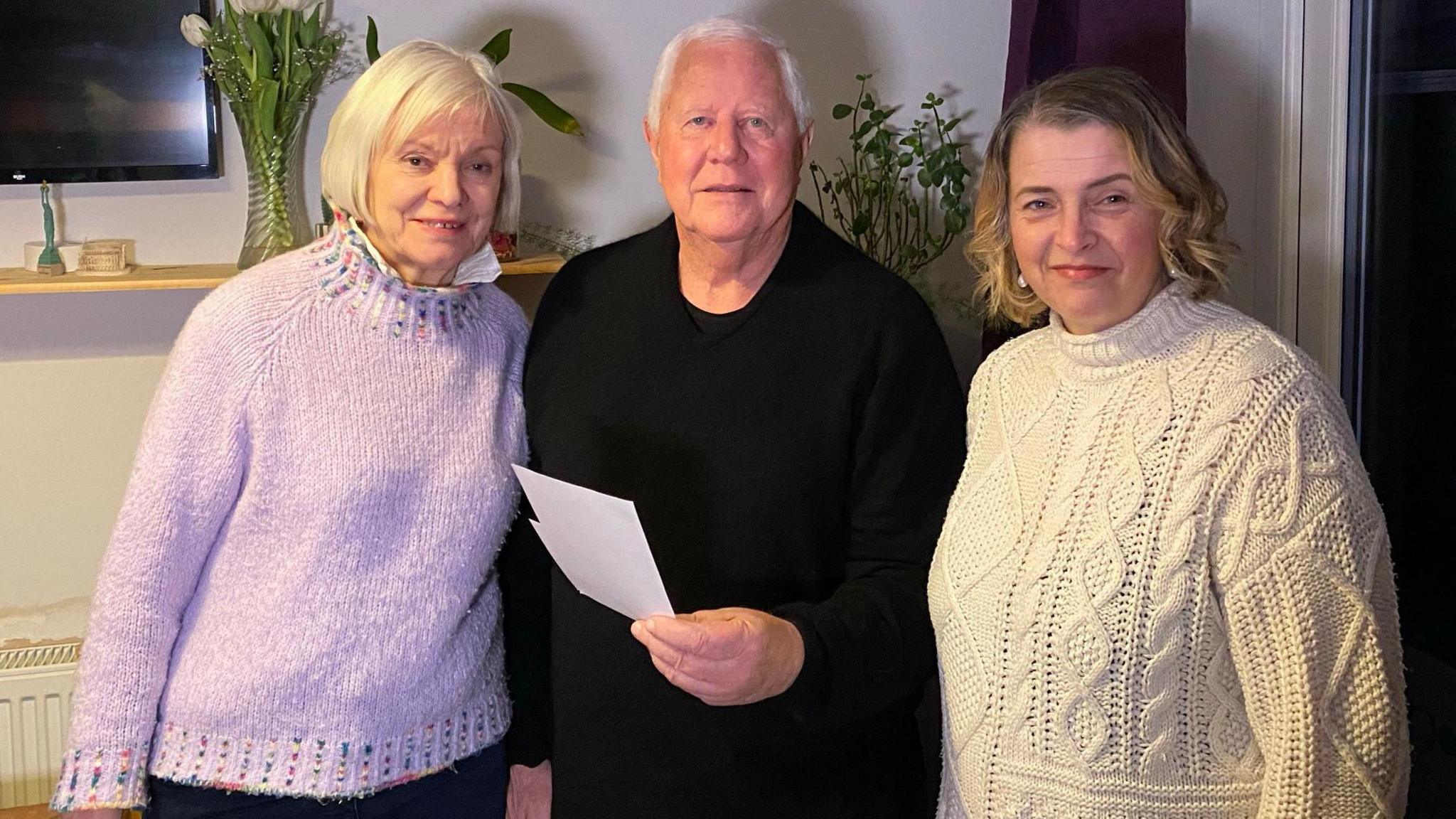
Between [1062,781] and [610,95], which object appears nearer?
[1062,781]

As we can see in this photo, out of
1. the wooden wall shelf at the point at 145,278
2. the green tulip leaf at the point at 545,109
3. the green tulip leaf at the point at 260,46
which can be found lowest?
the wooden wall shelf at the point at 145,278

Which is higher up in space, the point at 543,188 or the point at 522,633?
Result: the point at 543,188

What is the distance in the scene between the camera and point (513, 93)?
2541 mm

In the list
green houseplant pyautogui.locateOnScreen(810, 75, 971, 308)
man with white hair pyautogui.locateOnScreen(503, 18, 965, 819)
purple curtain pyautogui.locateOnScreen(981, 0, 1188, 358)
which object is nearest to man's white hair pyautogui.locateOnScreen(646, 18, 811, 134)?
man with white hair pyautogui.locateOnScreen(503, 18, 965, 819)

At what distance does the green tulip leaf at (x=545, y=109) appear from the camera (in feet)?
8.21

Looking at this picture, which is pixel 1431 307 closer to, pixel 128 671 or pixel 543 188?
pixel 543 188

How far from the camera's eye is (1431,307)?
2.05 m

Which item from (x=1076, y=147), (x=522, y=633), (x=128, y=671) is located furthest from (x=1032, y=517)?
(x=128, y=671)

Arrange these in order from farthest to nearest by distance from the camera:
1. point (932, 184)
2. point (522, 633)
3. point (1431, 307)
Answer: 1. point (932, 184)
2. point (1431, 307)
3. point (522, 633)

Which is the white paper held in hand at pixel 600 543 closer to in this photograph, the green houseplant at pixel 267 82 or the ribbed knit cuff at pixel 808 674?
the ribbed knit cuff at pixel 808 674

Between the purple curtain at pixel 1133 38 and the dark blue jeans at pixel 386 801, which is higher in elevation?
the purple curtain at pixel 1133 38

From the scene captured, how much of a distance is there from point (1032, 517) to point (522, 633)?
2.61 feet

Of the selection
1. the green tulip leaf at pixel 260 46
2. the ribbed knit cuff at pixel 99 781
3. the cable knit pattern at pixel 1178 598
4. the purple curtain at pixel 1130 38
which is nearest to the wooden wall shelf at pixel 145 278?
the green tulip leaf at pixel 260 46

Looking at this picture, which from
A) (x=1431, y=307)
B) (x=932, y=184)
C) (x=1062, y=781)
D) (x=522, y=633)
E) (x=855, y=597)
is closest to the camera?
(x=1062, y=781)
